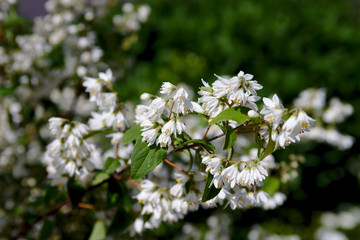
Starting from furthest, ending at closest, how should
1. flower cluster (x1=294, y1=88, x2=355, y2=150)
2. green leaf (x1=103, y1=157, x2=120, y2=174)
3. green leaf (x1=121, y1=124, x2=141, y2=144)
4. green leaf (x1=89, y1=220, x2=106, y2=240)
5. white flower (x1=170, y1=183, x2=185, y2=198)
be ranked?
→ flower cluster (x1=294, y1=88, x2=355, y2=150) → green leaf (x1=89, y1=220, x2=106, y2=240) → green leaf (x1=103, y1=157, x2=120, y2=174) → white flower (x1=170, y1=183, x2=185, y2=198) → green leaf (x1=121, y1=124, x2=141, y2=144)

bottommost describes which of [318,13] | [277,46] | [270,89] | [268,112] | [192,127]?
[268,112]

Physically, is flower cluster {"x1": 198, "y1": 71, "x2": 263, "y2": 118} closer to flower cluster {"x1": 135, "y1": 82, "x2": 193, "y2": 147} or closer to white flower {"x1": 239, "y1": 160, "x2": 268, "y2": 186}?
flower cluster {"x1": 135, "y1": 82, "x2": 193, "y2": 147}

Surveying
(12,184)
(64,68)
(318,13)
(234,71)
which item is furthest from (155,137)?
(318,13)

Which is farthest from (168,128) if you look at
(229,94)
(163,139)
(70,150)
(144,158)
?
(70,150)

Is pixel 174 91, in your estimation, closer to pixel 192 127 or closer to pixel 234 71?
pixel 192 127

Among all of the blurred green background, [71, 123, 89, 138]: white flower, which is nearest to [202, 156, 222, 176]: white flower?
[71, 123, 89, 138]: white flower

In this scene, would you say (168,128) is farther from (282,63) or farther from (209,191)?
(282,63)
